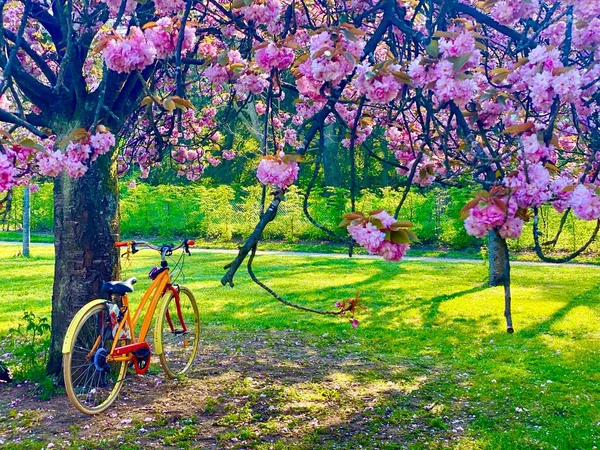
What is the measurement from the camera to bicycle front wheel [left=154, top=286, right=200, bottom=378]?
4.10m

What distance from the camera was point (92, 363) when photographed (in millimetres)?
4012

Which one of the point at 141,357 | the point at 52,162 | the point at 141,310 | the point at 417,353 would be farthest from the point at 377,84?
the point at 417,353

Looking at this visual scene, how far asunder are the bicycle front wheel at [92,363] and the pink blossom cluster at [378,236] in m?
2.19

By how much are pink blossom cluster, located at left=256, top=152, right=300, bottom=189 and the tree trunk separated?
2.41m

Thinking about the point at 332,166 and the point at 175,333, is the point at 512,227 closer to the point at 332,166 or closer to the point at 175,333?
the point at 175,333

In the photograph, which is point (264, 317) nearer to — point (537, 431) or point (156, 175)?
point (537, 431)

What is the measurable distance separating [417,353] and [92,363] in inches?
117

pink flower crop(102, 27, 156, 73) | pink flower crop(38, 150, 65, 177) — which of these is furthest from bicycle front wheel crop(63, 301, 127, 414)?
pink flower crop(102, 27, 156, 73)

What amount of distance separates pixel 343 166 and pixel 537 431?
1865 centimetres

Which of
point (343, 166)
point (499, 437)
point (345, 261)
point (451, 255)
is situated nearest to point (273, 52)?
point (499, 437)

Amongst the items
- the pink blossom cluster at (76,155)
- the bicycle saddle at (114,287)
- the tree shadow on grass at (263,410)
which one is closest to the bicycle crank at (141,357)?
the tree shadow on grass at (263,410)

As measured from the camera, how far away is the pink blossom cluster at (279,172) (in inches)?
90.3

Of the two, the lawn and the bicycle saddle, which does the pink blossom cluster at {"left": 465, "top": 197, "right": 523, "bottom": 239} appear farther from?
the bicycle saddle

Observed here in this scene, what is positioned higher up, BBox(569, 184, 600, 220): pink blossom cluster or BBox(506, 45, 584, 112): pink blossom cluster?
BBox(506, 45, 584, 112): pink blossom cluster
